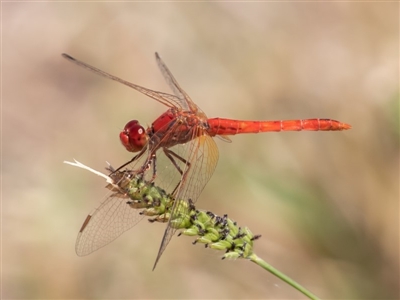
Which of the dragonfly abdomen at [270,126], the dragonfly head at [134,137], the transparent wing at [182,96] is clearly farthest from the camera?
the dragonfly abdomen at [270,126]

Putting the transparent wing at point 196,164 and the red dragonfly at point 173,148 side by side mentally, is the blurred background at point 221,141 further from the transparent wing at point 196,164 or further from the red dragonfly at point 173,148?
the transparent wing at point 196,164

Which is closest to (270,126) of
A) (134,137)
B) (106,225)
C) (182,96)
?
(182,96)

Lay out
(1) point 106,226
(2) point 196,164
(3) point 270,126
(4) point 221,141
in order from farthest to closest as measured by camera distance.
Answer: (4) point 221,141, (3) point 270,126, (2) point 196,164, (1) point 106,226

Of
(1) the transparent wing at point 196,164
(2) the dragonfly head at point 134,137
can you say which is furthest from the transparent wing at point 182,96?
(2) the dragonfly head at point 134,137

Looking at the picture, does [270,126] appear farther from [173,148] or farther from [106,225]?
[106,225]

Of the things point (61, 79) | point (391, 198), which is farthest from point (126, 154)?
point (391, 198)

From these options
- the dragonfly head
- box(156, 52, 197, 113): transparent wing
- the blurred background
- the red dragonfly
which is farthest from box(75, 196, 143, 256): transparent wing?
the blurred background

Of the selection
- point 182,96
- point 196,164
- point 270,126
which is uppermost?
point 270,126

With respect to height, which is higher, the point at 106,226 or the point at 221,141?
the point at 221,141

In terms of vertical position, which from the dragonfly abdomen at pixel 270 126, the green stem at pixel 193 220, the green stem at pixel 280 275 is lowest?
the green stem at pixel 280 275

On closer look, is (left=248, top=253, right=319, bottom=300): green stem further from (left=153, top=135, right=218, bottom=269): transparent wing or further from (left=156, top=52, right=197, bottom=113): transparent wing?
(left=156, top=52, right=197, bottom=113): transparent wing
